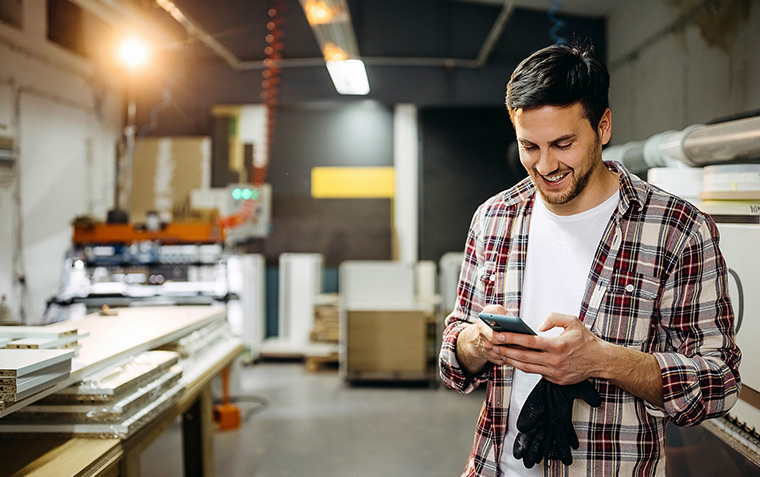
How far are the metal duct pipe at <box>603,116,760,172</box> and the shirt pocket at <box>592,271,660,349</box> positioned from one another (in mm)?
1029

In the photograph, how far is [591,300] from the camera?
47.4 inches

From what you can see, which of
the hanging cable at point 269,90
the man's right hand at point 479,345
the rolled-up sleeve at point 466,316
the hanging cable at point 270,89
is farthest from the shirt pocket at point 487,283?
the hanging cable at point 270,89

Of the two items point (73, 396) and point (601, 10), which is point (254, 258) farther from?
point (73, 396)

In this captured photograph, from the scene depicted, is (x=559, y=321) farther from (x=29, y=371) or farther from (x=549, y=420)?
(x=29, y=371)

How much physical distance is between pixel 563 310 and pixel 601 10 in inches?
188

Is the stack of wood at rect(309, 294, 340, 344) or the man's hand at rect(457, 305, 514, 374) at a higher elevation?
the man's hand at rect(457, 305, 514, 374)

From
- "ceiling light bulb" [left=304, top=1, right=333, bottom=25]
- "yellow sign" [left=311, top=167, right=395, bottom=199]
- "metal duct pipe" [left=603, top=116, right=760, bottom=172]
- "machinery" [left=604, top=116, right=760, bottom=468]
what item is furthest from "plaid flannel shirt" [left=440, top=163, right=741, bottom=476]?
"yellow sign" [left=311, top=167, right=395, bottom=199]

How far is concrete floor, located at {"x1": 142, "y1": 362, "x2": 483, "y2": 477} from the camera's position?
3510 millimetres

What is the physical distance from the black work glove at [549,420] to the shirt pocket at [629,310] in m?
0.12

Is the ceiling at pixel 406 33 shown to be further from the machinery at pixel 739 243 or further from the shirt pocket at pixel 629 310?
the shirt pocket at pixel 629 310

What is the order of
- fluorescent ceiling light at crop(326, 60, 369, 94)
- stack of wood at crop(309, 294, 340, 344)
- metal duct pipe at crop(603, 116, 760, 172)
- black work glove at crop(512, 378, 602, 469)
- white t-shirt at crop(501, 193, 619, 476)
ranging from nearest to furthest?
black work glove at crop(512, 378, 602, 469) → white t-shirt at crop(501, 193, 619, 476) → metal duct pipe at crop(603, 116, 760, 172) → fluorescent ceiling light at crop(326, 60, 369, 94) → stack of wood at crop(309, 294, 340, 344)

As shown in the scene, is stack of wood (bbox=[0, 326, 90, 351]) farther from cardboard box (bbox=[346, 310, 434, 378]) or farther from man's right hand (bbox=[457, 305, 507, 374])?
cardboard box (bbox=[346, 310, 434, 378])

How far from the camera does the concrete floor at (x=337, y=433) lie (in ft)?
11.5

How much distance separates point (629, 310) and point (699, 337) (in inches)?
5.3
